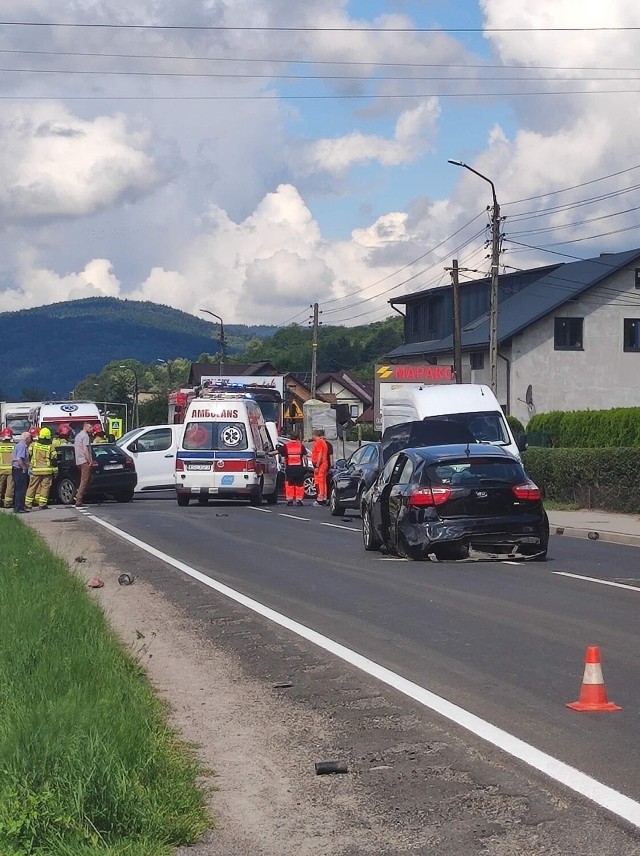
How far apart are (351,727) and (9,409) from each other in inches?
1942

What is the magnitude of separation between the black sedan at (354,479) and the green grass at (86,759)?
18105mm

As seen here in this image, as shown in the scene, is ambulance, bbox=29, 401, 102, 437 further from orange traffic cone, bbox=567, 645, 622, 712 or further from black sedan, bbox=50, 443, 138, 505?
orange traffic cone, bbox=567, 645, 622, 712

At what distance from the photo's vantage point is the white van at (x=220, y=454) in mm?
31297

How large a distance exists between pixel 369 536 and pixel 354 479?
896cm

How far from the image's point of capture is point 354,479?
27172mm

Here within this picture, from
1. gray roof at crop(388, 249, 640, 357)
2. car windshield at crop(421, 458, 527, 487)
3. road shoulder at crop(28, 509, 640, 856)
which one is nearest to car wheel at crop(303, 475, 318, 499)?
gray roof at crop(388, 249, 640, 357)

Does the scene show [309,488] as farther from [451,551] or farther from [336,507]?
[451,551]

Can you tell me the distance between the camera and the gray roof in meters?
54.2

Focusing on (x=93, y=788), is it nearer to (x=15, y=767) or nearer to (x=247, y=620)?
(x=15, y=767)

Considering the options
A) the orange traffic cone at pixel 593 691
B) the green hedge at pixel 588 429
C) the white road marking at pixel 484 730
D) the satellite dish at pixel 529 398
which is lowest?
the white road marking at pixel 484 730

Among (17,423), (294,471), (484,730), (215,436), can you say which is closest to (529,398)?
(17,423)

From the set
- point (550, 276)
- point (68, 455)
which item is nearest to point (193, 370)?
point (550, 276)

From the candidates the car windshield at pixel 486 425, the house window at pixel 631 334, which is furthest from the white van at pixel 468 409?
the house window at pixel 631 334

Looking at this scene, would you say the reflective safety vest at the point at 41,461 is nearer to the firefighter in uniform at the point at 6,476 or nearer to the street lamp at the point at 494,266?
the firefighter in uniform at the point at 6,476
